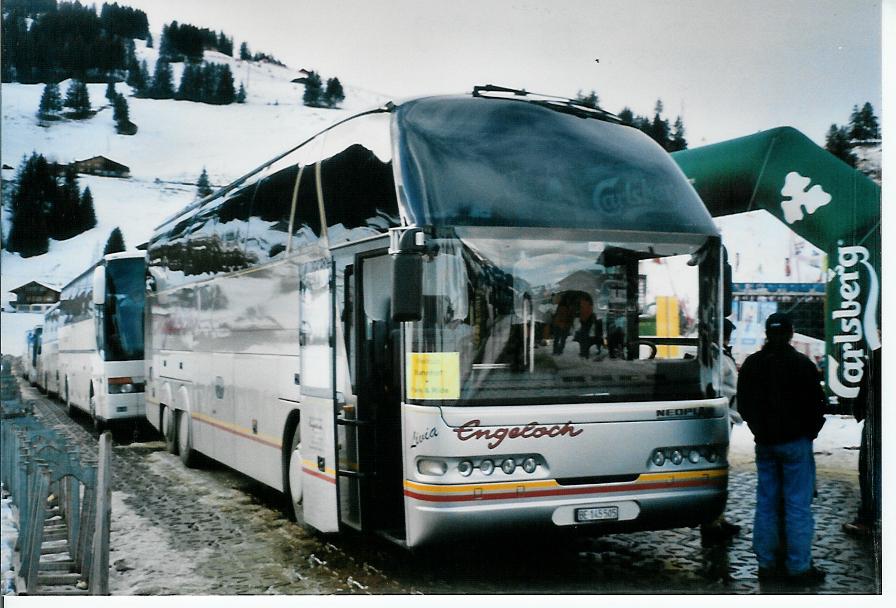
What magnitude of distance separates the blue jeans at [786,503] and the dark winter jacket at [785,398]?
0.34ft

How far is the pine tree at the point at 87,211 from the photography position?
25.4ft

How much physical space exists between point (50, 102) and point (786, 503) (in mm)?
6038

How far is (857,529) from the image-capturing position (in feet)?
24.2

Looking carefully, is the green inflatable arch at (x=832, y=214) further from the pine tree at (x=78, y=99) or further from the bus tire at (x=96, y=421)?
the bus tire at (x=96, y=421)

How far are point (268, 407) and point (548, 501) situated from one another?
2.92 meters

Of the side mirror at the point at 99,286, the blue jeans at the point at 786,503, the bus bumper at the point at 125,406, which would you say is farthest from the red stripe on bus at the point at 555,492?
the bus bumper at the point at 125,406

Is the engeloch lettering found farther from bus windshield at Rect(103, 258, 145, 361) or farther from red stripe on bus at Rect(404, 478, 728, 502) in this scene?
bus windshield at Rect(103, 258, 145, 361)

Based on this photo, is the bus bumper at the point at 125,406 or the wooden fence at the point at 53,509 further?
the bus bumper at the point at 125,406

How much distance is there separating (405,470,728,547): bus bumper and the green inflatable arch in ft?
4.97

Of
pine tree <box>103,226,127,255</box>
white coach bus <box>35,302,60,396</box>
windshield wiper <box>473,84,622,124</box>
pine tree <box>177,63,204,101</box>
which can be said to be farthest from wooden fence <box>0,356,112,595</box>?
windshield wiper <box>473,84,622,124</box>

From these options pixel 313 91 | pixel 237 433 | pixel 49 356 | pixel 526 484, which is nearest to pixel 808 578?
pixel 526 484

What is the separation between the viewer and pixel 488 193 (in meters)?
6.50

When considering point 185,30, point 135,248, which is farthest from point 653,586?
point 185,30

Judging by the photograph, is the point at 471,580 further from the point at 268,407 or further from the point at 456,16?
the point at 456,16
